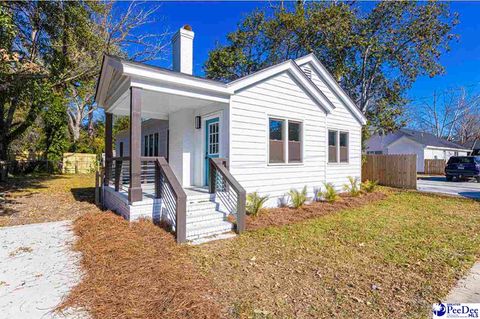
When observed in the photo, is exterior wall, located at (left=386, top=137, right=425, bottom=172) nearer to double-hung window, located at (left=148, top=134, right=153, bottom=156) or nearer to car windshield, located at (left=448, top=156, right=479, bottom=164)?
car windshield, located at (left=448, top=156, right=479, bottom=164)

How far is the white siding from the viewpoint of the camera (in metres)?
10.1

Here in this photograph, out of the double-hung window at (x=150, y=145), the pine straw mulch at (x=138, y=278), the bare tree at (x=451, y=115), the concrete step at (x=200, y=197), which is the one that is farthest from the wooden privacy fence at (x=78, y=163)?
the bare tree at (x=451, y=115)

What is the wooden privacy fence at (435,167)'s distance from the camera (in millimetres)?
22612

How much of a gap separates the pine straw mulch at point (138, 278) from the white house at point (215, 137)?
53cm

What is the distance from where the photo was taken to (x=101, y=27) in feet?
51.9

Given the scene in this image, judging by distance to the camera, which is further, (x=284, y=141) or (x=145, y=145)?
(x=145, y=145)

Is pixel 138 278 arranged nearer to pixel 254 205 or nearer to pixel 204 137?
pixel 254 205

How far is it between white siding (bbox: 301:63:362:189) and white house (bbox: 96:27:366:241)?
0.21 feet

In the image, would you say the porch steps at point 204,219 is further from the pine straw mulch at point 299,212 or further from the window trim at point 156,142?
the window trim at point 156,142

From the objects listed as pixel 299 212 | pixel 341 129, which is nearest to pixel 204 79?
pixel 299 212

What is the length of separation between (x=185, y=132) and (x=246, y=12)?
15559 mm

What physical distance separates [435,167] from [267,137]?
2310cm

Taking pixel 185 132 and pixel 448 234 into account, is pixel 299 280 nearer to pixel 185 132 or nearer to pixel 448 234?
pixel 448 234

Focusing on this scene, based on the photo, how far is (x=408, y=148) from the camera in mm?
26484
